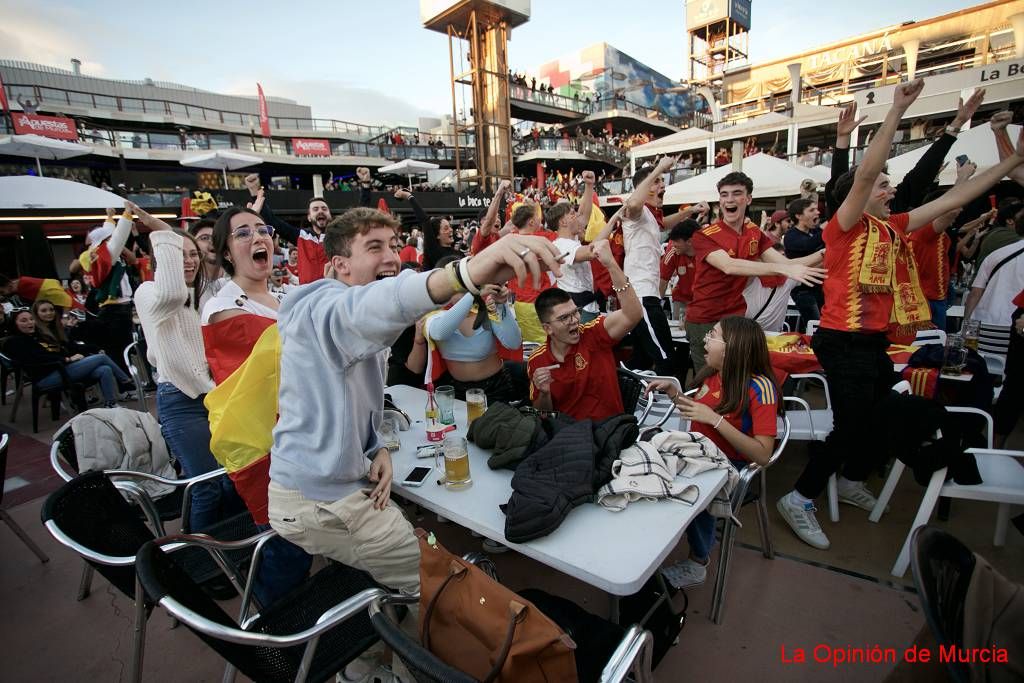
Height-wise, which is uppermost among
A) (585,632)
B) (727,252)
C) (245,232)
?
(245,232)

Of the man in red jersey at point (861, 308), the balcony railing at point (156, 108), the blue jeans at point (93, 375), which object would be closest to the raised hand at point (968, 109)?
the man in red jersey at point (861, 308)

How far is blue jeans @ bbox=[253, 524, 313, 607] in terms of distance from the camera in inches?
76.2

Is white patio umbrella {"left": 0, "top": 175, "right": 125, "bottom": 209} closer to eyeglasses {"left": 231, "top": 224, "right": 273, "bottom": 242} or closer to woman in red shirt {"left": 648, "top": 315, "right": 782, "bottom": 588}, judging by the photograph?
eyeglasses {"left": 231, "top": 224, "right": 273, "bottom": 242}

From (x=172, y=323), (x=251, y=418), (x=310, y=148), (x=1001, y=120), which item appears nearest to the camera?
(x=251, y=418)

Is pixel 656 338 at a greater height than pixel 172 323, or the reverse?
pixel 172 323

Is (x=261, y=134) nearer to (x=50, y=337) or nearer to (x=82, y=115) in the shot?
(x=82, y=115)

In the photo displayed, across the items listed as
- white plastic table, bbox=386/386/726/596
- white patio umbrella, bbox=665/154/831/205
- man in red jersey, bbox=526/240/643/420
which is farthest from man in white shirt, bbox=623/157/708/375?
white patio umbrella, bbox=665/154/831/205

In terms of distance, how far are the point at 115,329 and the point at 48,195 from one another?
5.25 metres

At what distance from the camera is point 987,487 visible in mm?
2273

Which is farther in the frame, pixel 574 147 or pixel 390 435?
pixel 574 147

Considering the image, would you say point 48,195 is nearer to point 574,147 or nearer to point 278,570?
point 278,570

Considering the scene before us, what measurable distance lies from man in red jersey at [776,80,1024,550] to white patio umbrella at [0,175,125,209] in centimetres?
1114

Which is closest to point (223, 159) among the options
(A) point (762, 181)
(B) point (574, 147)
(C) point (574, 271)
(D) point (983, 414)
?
(A) point (762, 181)

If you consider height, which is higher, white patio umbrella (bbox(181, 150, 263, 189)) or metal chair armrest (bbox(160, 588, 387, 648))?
white patio umbrella (bbox(181, 150, 263, 189))
